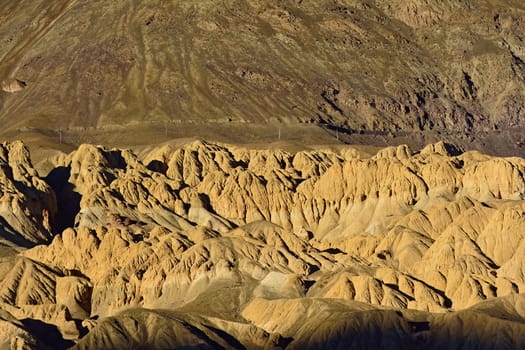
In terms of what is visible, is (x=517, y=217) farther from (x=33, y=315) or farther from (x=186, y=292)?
(x=33, y=315)

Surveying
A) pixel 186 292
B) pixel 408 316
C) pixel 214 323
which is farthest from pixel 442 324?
pixel 186 292

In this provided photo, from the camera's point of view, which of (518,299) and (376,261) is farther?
(376,261)

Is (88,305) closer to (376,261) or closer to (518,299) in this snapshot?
(376,261)

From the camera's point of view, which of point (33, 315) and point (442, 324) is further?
point (33, 315)

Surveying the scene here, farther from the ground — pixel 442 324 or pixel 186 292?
pixel 442 324

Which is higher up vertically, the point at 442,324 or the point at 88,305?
the point at 442,324

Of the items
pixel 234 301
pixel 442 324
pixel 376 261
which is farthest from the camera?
pixel 376 261

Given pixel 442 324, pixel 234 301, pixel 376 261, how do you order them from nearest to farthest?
pixel 442 324
pixel 234 301
pixel 376 261

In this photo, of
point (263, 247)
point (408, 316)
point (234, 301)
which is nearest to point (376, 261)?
point (263, 247)
